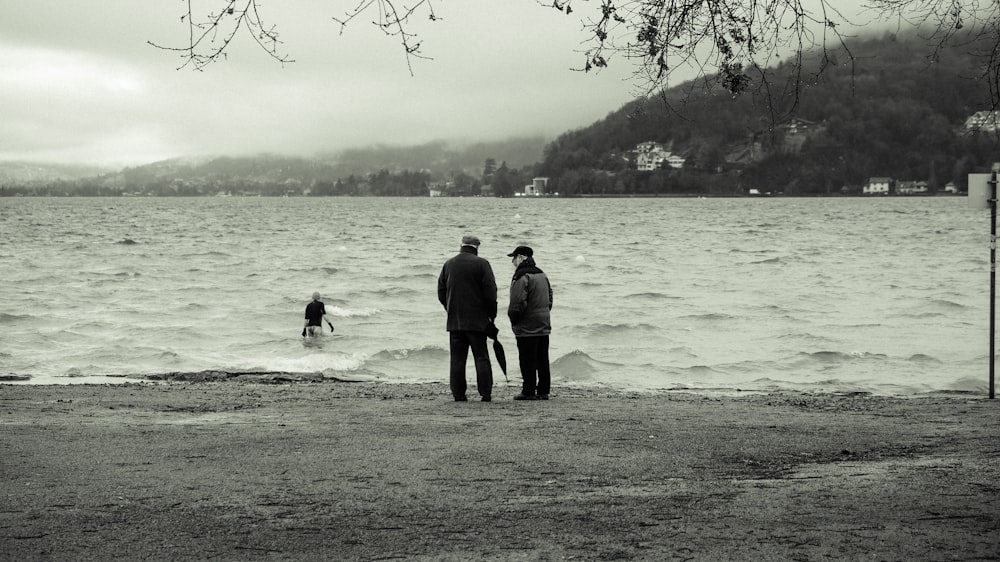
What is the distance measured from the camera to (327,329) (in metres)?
24.4

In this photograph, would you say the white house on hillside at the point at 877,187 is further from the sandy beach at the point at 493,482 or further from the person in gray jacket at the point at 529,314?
the sandy beach at the point at 493,482

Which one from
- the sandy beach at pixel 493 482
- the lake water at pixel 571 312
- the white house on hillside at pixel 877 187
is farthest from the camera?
the white house on hillside at pixel 877 187

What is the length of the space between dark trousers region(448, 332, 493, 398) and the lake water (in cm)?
271

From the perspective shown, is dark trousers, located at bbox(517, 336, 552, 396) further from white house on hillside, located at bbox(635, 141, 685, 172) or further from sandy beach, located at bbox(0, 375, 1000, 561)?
white house on hillside, located at bbox(635, 141, 685, 172)

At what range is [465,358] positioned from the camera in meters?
12.3

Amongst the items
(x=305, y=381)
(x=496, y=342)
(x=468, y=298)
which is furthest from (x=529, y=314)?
(x=305, y=381)

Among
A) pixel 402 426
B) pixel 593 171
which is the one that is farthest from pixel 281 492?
Answer: pixel 593 171

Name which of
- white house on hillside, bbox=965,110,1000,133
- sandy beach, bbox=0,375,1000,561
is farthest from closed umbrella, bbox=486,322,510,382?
white house on hillside, bbox=965,110,1000,133

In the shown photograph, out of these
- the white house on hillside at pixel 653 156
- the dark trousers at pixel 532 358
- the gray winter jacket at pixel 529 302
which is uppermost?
the white house on hillside at pixel 653 156

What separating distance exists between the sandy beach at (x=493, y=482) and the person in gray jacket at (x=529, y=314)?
76 centimetres

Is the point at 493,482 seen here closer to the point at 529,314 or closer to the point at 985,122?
the point at 985,122

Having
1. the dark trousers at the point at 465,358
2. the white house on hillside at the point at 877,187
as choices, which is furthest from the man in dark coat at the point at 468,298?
the white house on hillside at the point at 877,187

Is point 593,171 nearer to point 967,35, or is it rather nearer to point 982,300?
point 982,300

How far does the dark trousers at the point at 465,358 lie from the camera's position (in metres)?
12.2
